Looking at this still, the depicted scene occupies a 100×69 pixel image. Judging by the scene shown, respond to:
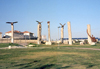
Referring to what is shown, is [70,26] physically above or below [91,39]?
above

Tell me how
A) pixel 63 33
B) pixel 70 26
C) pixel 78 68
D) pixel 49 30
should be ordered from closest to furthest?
pixel 78 68 < pixel 70 26 < pixel 49 30 < pixel 63 33

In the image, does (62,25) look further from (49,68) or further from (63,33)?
(49,68)

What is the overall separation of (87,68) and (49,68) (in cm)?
265

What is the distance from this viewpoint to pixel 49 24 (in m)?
53.5

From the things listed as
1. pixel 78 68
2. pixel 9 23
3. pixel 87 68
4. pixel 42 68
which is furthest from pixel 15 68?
pixel 9 23

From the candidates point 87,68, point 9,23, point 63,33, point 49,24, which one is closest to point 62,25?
point 63,33

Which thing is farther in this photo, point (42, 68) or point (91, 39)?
point (91, 39)

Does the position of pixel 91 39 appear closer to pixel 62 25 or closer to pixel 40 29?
pixel 62 25

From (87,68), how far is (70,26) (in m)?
39.5

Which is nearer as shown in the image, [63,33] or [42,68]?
[42,68]

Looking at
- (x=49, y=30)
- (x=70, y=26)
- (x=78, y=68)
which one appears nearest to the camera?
(x=78, y=68)

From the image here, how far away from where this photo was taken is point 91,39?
54.6 metres

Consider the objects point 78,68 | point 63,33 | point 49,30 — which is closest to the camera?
point 78,68

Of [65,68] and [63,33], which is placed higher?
[63,33]
